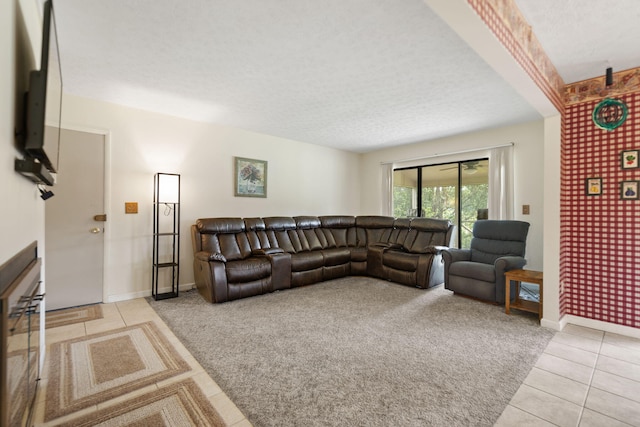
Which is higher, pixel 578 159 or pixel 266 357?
pixel 578 159

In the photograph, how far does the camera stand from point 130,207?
3773mm

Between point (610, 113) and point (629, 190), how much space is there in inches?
29.1

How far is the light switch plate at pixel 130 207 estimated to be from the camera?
375 cm

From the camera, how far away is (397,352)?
7.77 ft

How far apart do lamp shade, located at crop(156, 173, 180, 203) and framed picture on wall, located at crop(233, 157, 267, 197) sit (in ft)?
3.15

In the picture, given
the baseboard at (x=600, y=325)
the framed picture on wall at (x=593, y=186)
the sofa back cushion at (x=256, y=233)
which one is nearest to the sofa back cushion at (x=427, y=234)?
the baseboard at (x=600, y=325)

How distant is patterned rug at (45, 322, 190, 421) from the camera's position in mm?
1815

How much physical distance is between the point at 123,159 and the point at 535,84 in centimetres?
439

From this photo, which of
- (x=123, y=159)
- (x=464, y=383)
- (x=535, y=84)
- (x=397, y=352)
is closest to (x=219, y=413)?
(x=397, y=352)

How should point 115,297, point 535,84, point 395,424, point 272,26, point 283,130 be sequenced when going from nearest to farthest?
point 395,424
point 272,26
point 535,84
point 115,297
point 283,130

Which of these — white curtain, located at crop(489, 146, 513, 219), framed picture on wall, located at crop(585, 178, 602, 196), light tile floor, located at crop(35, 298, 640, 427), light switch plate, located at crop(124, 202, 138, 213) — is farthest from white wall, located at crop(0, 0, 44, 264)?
white curtain, located at crop(489, 146, 513, 219)

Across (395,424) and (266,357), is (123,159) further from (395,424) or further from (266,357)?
(395,424)

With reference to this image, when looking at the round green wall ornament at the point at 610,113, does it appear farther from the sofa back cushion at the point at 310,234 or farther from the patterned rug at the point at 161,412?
the patterned rug at the point at 161,412

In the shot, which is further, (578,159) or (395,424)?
(578,159)
